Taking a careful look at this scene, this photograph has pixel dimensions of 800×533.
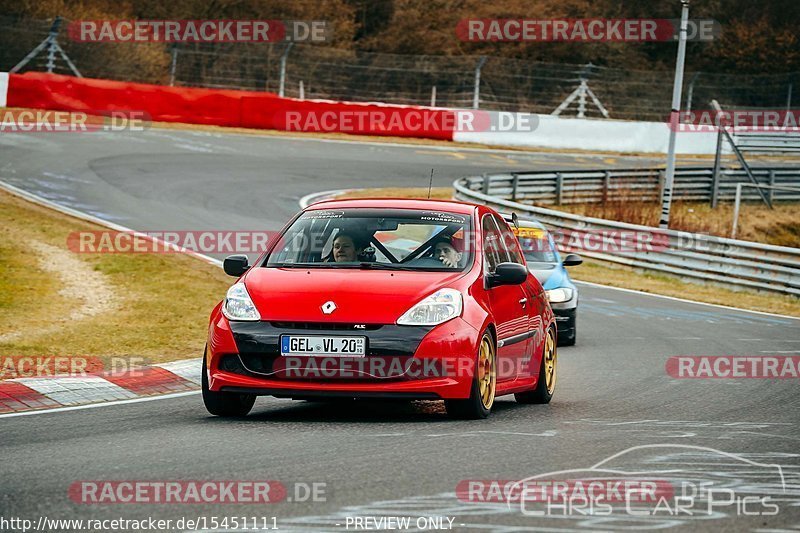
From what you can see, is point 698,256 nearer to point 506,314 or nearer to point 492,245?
point 492,245

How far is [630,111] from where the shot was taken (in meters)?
51.2

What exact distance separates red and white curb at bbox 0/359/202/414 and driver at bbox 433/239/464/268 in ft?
8.78

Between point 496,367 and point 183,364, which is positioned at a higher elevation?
point 496,367

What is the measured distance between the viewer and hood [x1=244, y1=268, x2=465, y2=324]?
28.7 ft

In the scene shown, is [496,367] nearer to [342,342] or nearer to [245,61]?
[342,342]

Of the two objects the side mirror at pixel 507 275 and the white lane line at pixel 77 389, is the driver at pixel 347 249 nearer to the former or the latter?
the side mirror at pixel 507 275

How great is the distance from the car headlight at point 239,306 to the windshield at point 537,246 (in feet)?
26.3

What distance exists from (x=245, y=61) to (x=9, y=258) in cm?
3341

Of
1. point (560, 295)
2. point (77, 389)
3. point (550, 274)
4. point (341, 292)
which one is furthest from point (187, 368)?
point (550, 274)

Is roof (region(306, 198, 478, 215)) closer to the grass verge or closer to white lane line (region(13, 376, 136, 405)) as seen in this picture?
white lane line (region(13, 376, 136, 405))

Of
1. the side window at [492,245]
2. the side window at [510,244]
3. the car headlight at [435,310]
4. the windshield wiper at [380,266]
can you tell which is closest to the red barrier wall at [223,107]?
the side window at [510,244]

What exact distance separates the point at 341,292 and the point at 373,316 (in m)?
0.30

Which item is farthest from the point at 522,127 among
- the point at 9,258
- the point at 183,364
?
the point at 183,364

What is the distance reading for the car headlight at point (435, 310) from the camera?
28.9 ft
